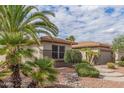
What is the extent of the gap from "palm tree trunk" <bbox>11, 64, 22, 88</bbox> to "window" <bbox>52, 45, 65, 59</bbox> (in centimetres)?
1057

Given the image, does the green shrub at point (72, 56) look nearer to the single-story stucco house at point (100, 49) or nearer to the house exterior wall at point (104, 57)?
the single-story stucco house at point (100, 49)

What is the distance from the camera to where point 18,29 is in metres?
13.8

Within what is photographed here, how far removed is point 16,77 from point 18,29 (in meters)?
2.52

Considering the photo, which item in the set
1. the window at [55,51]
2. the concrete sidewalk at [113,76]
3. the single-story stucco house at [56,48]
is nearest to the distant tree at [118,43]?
the single-story stucco house at [56,48]

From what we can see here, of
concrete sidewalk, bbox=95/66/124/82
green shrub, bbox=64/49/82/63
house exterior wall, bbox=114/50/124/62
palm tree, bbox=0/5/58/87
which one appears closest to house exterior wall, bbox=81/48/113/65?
house exterior wall, bbox=114/50/124/62

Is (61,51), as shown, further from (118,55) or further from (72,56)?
(118,55)

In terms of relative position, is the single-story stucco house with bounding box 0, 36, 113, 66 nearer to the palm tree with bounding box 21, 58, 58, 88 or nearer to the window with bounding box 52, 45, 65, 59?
the window with bounding box 52, 45, 65, 59

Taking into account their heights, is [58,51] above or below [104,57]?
above

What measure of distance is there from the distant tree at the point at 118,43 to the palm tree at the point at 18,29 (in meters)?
16.8

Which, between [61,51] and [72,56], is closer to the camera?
[72,56]

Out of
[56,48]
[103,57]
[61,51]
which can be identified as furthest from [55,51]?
[103,57]
